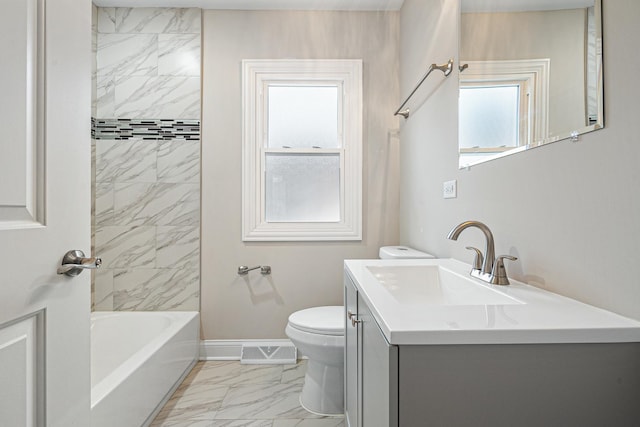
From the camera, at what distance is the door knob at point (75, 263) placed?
821 mm

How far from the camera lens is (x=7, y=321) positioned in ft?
2.20

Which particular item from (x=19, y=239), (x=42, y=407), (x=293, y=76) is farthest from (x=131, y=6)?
(x=42, y=407)

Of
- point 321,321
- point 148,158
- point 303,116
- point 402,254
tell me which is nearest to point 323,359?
point 321,321

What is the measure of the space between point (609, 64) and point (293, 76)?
6.47 feet

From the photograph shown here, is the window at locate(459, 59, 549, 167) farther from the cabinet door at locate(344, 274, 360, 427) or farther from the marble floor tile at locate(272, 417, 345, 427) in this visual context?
the marble floor tile at locate(272, 417, 345, 427)

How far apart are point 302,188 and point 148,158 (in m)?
1.09

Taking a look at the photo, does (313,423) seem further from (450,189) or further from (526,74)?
(526,74)

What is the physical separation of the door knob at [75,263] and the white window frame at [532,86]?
47.4 inches

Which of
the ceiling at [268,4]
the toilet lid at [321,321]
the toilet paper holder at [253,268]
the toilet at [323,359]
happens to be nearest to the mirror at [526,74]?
the toilet at [323,359]

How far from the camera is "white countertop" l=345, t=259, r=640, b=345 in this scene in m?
0.61

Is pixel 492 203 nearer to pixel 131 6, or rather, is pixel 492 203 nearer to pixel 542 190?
pixel 542 190

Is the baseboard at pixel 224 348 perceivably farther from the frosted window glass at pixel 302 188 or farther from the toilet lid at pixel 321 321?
the frosted window glass at pixel 302 188

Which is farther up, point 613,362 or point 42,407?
point 613,362

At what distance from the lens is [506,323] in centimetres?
64
